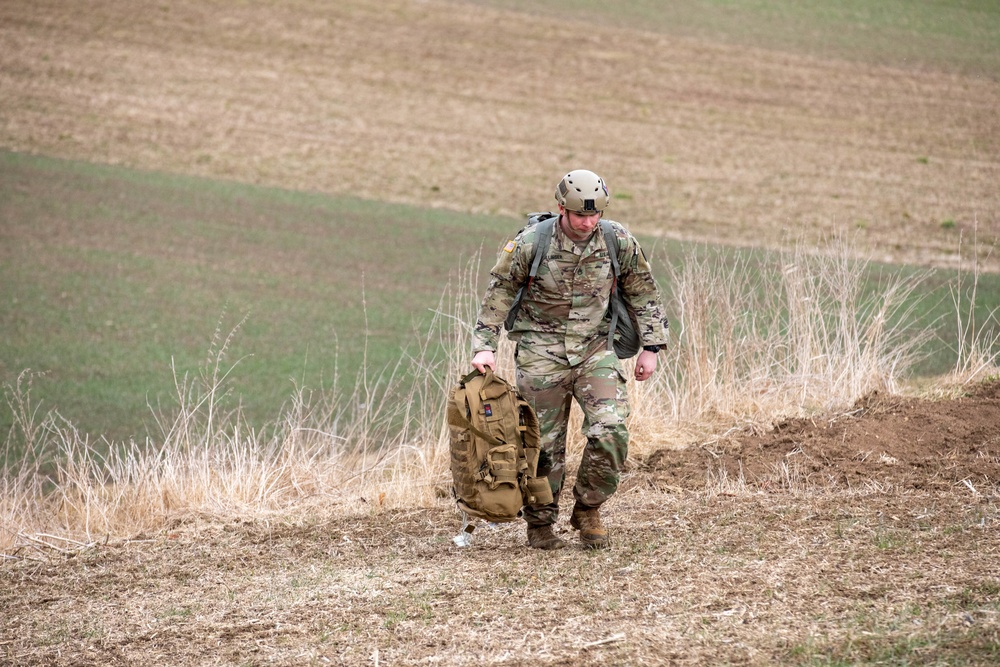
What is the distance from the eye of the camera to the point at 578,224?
5324mm

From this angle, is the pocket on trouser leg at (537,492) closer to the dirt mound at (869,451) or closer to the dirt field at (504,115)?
the dirt mound at (869,451)

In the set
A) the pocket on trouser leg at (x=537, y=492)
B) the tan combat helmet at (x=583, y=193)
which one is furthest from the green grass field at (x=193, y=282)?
the tan combat helmet at (x=583, y=193)

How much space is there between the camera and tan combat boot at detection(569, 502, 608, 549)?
17.9ft

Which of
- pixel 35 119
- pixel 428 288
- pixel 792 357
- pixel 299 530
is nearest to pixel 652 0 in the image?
pixel 35 119

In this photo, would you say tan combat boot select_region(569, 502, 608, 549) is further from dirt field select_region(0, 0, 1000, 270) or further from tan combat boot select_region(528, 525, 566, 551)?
dirt field select_region(0, 0, 1000, 270)

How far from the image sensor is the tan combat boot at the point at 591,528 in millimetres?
5461

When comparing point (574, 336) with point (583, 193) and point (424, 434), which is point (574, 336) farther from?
point (424, 434)

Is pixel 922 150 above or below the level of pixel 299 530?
above

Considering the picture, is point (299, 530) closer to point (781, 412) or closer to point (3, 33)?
point (781, 412)

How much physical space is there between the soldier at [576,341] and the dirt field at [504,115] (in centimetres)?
1161

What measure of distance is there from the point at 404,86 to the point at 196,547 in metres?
21.0

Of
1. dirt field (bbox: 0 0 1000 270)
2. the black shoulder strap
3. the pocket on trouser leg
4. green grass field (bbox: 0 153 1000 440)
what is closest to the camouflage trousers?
the pocket on trouser leg

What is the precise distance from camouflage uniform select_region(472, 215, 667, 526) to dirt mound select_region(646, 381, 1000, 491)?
4.82ft

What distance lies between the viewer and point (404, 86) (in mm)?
26047
